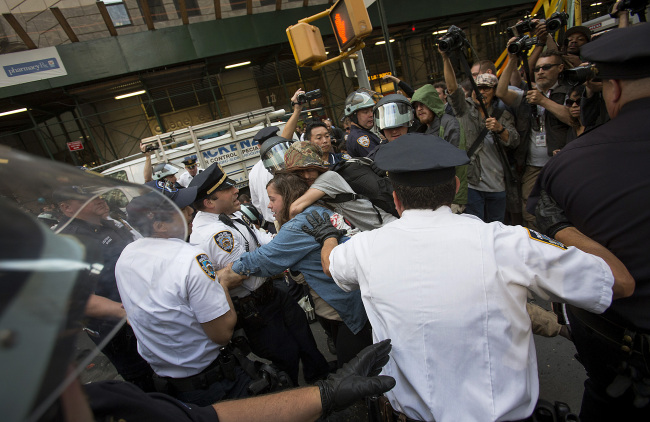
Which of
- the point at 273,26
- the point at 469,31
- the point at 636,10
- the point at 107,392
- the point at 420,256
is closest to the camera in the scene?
the point at 107,392

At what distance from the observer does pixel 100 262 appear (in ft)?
2.36

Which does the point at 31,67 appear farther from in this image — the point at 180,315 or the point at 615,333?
the point at 615,333

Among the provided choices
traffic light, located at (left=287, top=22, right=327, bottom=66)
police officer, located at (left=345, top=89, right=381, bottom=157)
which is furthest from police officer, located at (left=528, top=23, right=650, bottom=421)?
traffic light, located at (left=287, top=22, right=327, bottom=66)

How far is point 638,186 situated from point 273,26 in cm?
1325

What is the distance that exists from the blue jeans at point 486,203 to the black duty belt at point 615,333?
86.7 inches

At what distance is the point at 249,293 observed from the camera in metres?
2.49

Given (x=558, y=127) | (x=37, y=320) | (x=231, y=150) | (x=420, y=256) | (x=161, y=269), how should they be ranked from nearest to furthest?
1. (x=37, y=320)
2. (x=420, y=256)
3. (x=161, y=269)
4. (x=558, y=127)
5. (x=231, y=150)

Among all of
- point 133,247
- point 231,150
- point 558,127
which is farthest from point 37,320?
point 231,150

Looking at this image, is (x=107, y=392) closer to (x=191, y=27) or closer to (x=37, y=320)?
(x=37, y=320)

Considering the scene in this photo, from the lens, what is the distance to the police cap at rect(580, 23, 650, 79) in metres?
1.25

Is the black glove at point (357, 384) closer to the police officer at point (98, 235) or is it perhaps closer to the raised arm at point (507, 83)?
the police officer at point (98, 235)

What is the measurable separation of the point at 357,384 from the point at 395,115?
268 cm

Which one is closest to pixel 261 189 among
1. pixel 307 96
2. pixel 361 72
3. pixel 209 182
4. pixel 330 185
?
pixel 307 96

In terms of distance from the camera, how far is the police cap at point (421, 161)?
1.26 metres
